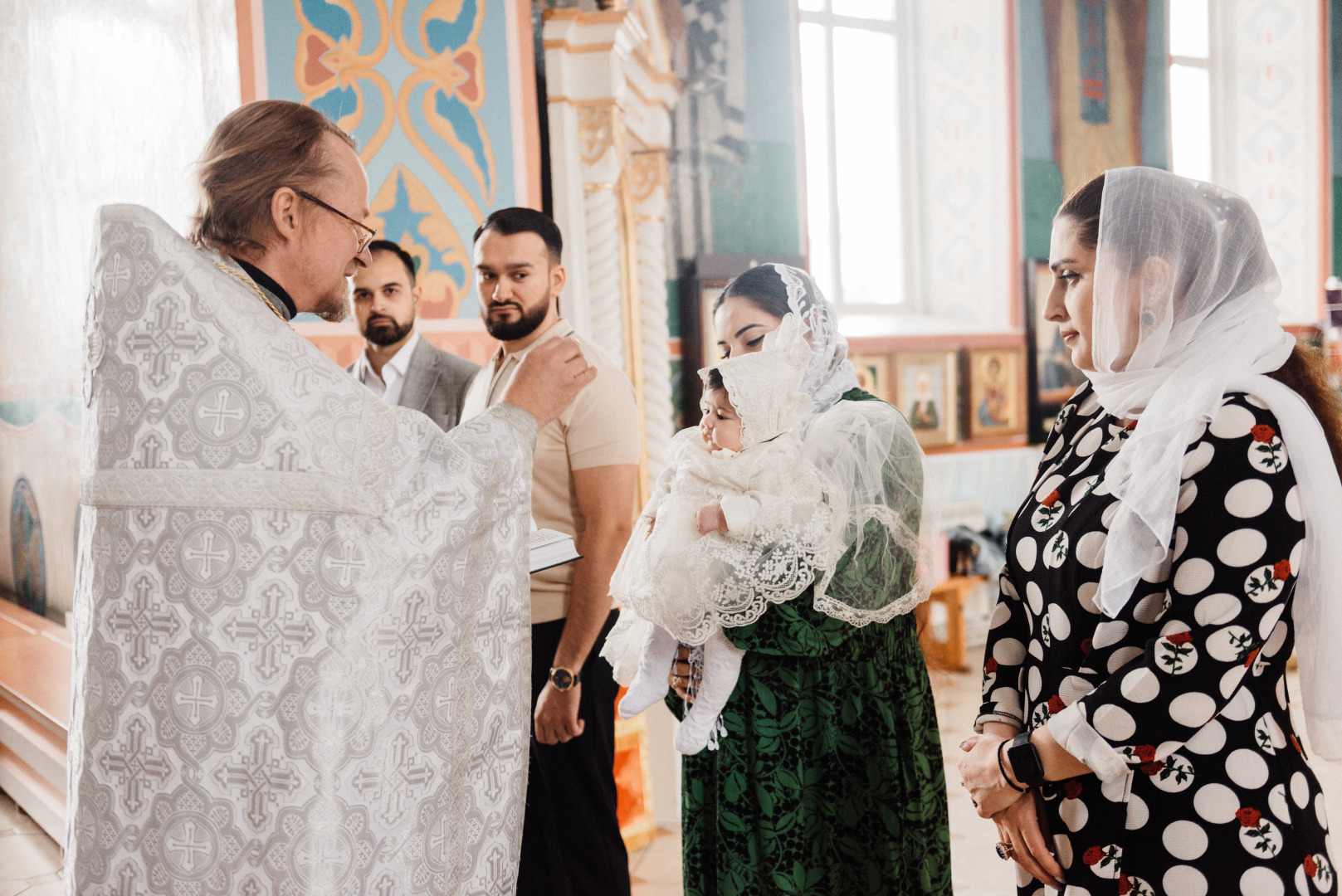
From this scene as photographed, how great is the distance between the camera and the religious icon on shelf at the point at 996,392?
20.7ft

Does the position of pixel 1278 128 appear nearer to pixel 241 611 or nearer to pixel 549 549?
pixel 549 549

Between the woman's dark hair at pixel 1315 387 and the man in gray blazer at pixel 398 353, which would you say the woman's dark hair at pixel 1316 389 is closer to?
the woman's dark hair at pixel 1315 387

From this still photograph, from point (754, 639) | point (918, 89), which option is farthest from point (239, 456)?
point (918, 89)

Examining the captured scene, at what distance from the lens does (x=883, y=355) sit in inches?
238

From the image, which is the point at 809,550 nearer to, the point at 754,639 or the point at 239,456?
the point at 754,639

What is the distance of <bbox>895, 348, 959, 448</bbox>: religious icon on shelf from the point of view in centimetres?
609

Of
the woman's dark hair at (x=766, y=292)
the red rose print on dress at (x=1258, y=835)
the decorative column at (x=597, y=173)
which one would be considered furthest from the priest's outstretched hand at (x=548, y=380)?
the decorative column at (x=597, y=173)

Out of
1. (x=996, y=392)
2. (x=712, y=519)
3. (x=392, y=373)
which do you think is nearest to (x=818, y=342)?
(x=712, y=519)

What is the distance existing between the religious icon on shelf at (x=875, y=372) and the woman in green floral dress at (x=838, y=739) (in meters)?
4.09

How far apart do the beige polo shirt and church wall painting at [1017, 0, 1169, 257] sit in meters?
4.91

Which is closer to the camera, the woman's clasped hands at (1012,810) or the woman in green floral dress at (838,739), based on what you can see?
the woman's clasped hands at (1012,810)

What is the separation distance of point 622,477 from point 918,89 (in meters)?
5.30

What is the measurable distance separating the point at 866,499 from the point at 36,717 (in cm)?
372

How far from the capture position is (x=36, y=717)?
3963mm
